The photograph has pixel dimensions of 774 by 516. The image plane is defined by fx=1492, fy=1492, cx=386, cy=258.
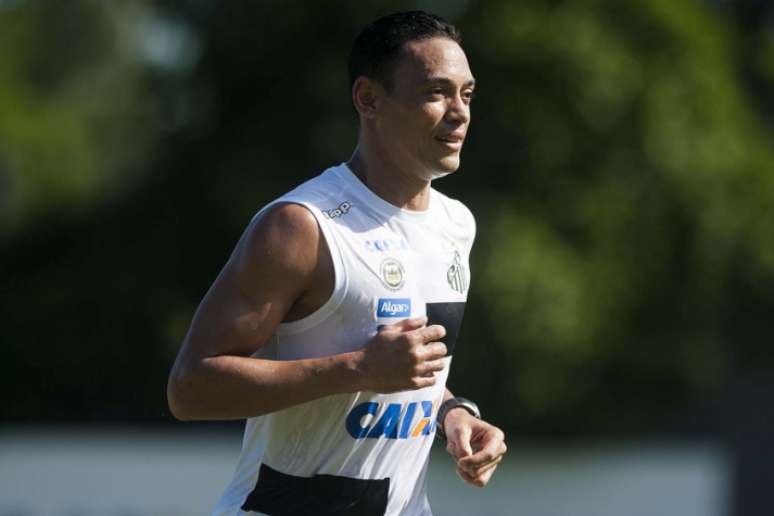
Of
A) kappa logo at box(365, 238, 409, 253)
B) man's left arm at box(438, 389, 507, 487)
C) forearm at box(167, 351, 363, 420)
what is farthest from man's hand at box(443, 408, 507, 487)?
kappa logo at box(365, 238, 409, 253)

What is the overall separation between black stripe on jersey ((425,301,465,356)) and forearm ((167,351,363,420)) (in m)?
0.43

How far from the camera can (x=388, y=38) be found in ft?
14.7

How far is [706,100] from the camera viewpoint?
16.5 metres

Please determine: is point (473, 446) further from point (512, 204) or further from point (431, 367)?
point (512, 204)

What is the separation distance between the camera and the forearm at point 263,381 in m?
4.02

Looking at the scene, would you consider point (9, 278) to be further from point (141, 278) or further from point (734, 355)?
point (734, 355)

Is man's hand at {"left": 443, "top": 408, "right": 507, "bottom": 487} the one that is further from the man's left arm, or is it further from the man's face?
the man's face

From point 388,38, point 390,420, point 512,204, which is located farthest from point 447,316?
point 512,204

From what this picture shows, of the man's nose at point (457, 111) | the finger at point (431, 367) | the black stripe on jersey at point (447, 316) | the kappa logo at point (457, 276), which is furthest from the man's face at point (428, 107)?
→ the finger at point (431, 367)

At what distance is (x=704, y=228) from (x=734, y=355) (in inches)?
107

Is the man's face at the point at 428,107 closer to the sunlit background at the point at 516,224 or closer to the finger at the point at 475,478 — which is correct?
the finger at the point at 475,478

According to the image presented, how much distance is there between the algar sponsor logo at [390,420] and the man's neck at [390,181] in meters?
0.61

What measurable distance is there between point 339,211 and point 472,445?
2.64 feet

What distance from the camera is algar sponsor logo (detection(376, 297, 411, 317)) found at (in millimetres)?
4223
